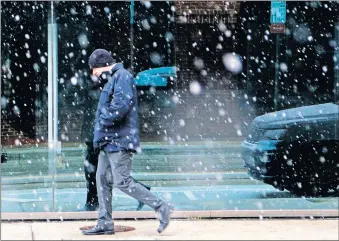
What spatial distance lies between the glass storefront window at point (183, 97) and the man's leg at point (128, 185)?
1.16 m

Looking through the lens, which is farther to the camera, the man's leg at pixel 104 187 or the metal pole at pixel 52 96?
the metal pole at pixel 52 96

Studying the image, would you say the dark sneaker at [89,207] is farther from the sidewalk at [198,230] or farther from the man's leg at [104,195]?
the man's leg at [104,195]

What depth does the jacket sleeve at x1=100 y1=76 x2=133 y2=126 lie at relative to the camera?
8078 mm

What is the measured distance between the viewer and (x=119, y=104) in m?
8.09

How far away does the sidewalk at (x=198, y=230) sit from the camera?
8320mm

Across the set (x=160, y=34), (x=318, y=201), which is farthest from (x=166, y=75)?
(x=318, y=201)

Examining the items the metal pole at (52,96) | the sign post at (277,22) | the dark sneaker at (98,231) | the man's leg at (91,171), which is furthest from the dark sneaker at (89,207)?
the sign post at (277,22)

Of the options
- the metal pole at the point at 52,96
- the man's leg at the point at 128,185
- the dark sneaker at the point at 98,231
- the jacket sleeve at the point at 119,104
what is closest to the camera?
the jacket sleeve at the point at 119,104

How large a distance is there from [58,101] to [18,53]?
0.64 m

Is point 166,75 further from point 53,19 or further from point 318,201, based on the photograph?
point 318,201

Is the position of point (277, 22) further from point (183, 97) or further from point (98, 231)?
point (98, 231)

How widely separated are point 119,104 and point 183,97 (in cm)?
149

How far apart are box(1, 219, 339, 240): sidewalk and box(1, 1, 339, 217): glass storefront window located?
1.30 feet

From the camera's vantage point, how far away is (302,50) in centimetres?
943
